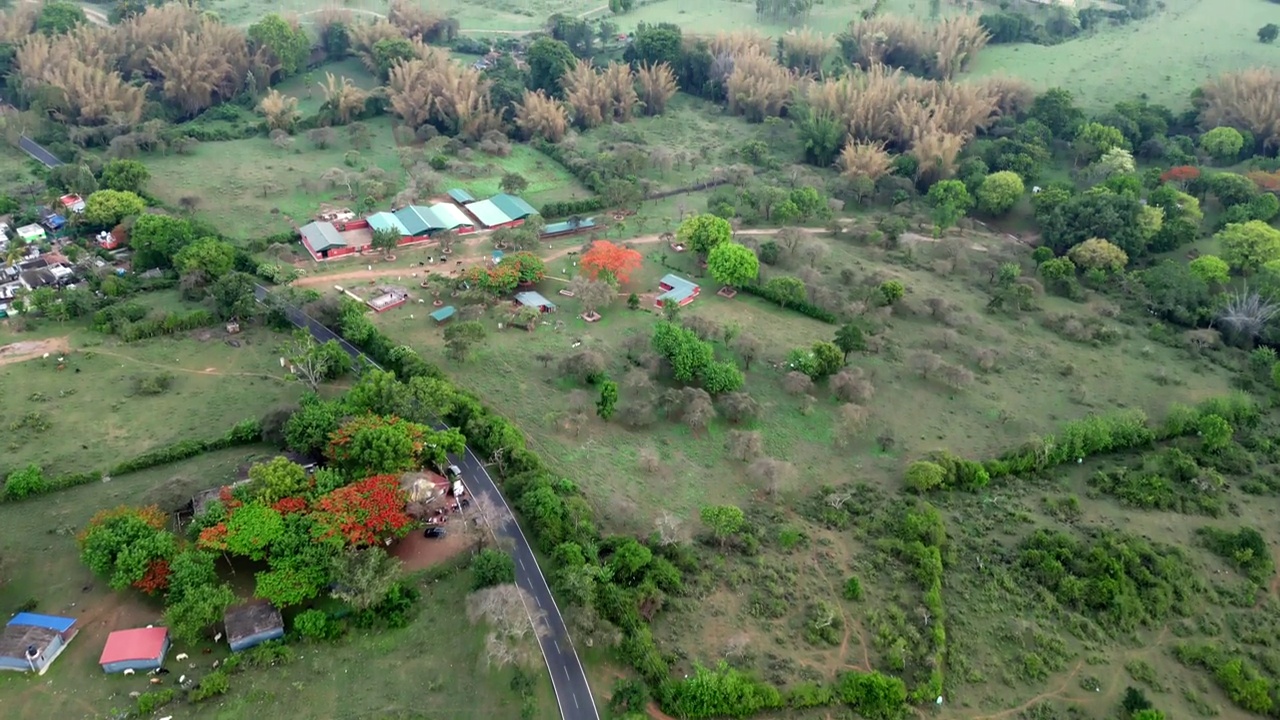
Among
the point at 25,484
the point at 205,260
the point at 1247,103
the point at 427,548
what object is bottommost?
the point at 427,548

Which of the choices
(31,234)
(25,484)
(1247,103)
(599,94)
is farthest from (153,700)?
(1247,103)

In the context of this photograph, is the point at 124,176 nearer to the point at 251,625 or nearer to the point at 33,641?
the point at 33,641

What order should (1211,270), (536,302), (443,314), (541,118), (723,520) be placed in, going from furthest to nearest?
(541,118), (1211,270), (536,302), (443,314), (723,520)

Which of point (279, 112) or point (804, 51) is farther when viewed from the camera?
point (804, 51)

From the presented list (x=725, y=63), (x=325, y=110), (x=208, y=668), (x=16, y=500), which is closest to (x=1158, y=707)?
(x=208, y=668)

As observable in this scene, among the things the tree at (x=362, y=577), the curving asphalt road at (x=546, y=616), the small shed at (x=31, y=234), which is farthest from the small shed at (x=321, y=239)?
the tree at (x=362, y=577)

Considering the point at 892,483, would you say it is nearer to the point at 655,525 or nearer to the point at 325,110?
the point at 655,525
